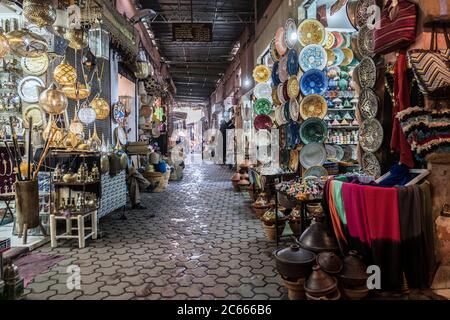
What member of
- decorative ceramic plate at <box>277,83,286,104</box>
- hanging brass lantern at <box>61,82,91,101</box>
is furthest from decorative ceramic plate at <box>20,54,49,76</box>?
decorative ceramic plate at <box>277,83,286,104</box>

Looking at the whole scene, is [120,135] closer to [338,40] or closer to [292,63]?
[292,63]

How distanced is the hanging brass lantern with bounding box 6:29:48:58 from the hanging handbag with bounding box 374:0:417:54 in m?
3.75

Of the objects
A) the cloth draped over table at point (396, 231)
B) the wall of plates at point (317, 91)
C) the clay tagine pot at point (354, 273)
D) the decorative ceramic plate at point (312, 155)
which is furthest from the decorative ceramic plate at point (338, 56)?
the clay tagine pot at point (354, 273)

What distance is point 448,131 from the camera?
107 inches

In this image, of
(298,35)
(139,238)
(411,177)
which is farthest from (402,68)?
(139,238)

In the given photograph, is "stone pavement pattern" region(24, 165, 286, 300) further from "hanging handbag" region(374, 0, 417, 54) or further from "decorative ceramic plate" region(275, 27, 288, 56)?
"decorative ceramic plate" region(275, 27, 288, 56)

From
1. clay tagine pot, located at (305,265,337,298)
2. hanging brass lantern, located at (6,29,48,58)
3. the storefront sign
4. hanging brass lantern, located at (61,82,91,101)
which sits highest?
the storefront sign

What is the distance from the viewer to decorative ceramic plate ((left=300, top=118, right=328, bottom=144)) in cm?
539

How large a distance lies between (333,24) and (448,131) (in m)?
4.40

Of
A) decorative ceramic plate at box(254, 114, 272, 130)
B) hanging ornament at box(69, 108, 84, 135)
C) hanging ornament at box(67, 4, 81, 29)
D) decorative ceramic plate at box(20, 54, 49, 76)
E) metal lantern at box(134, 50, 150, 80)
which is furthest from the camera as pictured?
metal lantern at box(134, 50, 150, 80)

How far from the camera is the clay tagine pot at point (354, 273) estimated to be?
2426 mm

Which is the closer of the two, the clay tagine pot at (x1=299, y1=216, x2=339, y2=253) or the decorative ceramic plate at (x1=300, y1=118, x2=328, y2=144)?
the clay tagine pot at (x1=299, y1=216, x2=339, y2=253)

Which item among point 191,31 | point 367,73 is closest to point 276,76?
point 191,31

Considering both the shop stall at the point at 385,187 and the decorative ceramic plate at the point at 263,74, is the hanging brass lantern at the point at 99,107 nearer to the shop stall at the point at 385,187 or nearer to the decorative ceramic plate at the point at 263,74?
the shop stall at the point at 385,187
